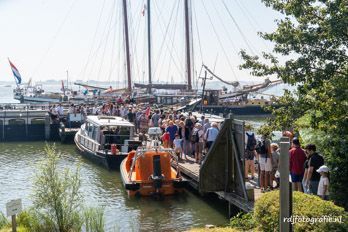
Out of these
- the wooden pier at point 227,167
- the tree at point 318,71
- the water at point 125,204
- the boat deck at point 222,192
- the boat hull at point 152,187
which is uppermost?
the tree at point 318,71

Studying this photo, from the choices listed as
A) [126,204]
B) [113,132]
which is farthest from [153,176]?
[113,132]

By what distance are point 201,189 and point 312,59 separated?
651 cm

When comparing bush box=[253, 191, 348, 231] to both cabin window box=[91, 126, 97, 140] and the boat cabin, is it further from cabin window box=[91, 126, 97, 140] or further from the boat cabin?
cabin window box=[91, 126, 97, 140]

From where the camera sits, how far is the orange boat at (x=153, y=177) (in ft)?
57.9

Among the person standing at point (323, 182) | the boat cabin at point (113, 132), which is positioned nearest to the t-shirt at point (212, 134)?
the person standing at point (323, 182)

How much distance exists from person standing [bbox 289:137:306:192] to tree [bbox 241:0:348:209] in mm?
777

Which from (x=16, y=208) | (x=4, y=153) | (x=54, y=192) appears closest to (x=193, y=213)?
(x=54, y=192)

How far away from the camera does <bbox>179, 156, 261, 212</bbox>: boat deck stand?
13.7 meters

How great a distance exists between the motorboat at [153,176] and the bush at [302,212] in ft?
29.6

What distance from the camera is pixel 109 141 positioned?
2553 cm

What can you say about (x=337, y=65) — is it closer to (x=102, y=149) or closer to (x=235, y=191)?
(x=235, y=191)

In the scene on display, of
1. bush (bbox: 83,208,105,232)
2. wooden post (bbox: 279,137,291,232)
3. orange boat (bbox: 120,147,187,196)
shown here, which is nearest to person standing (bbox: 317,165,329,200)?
wooden post (bbox: 279,137,291,232)

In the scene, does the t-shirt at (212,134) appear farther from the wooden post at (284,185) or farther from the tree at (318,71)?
the wooden post at (284,185)

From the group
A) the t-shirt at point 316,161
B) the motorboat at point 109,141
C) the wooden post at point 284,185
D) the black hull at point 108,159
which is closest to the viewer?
the wooden post at point 284,185
